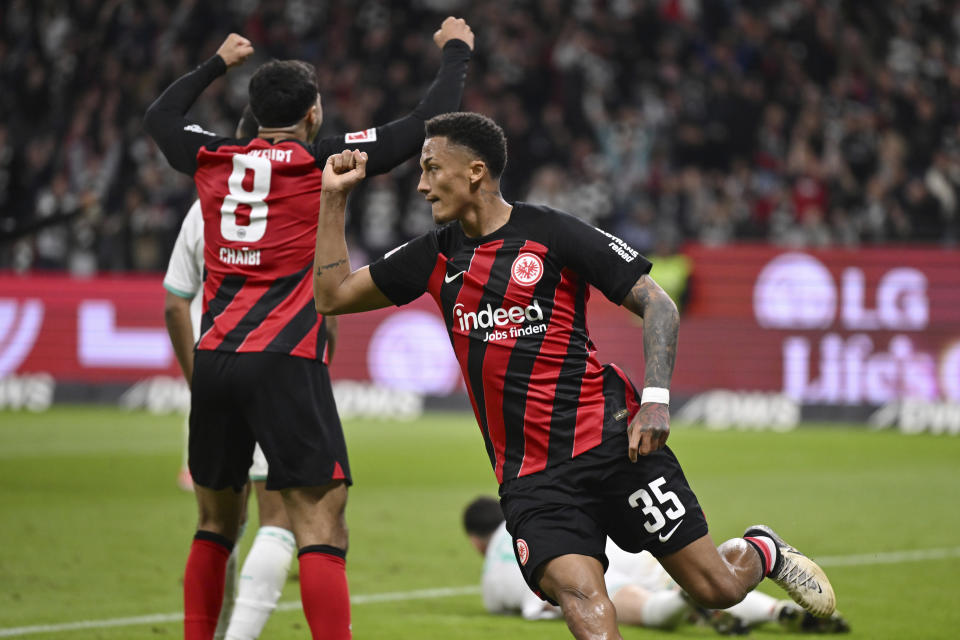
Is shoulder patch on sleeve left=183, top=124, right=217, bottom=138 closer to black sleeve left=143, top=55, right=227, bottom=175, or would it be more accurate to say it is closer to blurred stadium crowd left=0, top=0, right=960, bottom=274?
black sleeve left=143, top=55, right=227, bottom=175

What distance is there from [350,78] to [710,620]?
17.8 m

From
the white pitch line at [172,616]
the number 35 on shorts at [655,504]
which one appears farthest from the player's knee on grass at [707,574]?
the white pitch line at [172,616]

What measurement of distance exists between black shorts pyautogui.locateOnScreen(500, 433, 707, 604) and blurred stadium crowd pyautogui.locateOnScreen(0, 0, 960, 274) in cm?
1381

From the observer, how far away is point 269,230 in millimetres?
4902

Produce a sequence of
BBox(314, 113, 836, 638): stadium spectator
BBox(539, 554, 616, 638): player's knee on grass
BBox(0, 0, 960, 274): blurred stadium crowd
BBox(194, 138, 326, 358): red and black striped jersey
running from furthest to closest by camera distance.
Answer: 1. BBox(0, 0, 960, 274): blurred stadium crowd
2. BBox(194, 138, 326, 358): red and black striped jersey
3. BBox(314, 113, 836, 638): stadium spectator
4. BBox(539, 554, 616, 638): player's knee on grass

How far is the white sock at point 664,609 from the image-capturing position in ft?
20.3

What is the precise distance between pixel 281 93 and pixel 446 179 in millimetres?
860

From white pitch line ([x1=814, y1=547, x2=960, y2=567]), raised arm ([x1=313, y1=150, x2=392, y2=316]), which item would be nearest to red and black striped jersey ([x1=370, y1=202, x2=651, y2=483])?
raised arm ([x1=313, y1=150, x2=392, y2=316])

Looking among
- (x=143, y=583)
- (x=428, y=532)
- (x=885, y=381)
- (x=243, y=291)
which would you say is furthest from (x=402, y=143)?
(x=885, y=381)

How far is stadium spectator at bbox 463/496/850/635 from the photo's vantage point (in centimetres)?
617

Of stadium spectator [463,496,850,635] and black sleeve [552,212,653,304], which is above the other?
black sleeve [552,212,653,304]

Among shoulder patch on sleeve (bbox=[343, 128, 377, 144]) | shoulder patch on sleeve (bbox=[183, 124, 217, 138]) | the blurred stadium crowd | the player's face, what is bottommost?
the player's face

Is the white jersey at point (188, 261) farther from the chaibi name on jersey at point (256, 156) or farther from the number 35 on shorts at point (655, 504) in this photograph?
the number 35 on shorts at point (655, 504)

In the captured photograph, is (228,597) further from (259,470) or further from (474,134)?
(474,134)
